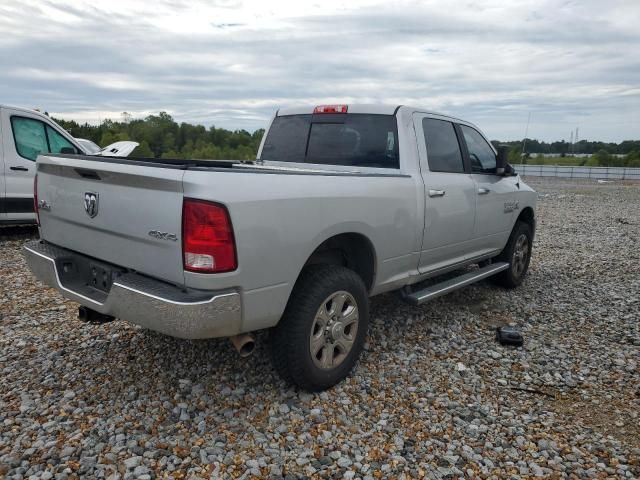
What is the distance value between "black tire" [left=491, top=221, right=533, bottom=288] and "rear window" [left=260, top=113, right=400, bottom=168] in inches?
91.5

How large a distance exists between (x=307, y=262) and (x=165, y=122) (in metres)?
42.1

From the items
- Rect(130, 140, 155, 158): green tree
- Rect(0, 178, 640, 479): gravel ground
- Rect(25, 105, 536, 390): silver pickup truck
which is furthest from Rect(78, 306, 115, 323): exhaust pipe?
Rect(130, 140, 155, 158): green tree

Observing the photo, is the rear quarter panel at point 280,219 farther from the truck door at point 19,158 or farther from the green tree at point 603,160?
the green tree at point 603,160

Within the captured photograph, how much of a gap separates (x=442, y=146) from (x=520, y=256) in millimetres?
2177

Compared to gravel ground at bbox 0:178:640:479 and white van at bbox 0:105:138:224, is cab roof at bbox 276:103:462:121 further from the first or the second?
white van at bbox 0:105:138:224

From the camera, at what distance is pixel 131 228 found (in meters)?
2.97

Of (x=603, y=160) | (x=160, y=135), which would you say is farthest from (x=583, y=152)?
(x=160, y=135)

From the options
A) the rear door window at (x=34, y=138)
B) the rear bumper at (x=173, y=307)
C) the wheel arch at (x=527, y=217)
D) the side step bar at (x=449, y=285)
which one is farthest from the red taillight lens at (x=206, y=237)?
the rear door window at (x=34, y=138)

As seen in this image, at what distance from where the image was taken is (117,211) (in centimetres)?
304

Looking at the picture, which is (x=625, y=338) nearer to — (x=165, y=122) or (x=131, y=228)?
(x=131, y=228)

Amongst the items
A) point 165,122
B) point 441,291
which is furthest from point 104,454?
point 165,122

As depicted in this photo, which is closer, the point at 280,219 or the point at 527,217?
the point at 280,219

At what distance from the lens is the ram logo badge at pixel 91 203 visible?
318cm

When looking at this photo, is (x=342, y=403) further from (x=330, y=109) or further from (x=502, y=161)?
(x=502, y=161)
